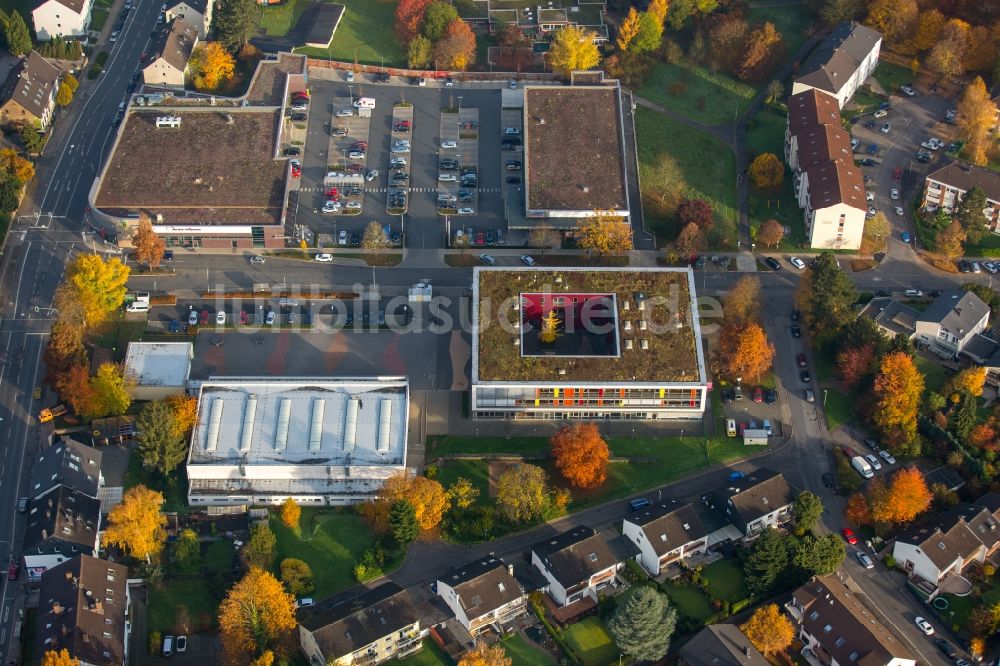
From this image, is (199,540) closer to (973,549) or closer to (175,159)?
(175,159)

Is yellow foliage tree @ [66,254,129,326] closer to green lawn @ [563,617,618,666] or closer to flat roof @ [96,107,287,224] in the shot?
flat roof @ [96,107,287,224]

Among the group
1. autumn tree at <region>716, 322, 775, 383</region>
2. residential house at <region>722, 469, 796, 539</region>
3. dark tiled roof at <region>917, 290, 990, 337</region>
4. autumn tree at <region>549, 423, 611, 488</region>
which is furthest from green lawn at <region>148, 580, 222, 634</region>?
dark tiled roof at <region>917, 290, 990, 337</region>

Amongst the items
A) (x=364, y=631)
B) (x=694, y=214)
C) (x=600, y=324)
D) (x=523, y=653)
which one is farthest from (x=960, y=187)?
(x=364, y=631)

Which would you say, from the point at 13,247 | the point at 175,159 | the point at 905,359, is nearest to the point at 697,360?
the point at 905,359

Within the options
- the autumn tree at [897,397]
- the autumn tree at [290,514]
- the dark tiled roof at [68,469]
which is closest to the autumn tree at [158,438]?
the dark tiled roof at [68,469]

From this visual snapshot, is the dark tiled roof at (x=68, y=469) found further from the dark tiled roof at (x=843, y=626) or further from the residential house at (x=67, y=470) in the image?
the dark tiled roof at (x=843, y=626)
